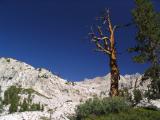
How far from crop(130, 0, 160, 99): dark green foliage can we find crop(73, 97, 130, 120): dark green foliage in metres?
22.1

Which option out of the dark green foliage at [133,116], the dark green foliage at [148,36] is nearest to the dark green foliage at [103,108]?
the dark green foliage at [133,116]

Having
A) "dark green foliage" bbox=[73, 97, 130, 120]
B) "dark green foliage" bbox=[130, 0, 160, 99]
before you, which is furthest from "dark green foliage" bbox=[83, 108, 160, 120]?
"dark green foliage" bbox=[130, 0, 160, 99]

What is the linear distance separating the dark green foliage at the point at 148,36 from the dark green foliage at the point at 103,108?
22.1 meters

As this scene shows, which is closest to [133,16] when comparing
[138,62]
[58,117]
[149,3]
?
[149,3]

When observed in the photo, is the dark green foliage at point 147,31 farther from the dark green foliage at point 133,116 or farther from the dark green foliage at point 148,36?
the dark green foliage at point 133,116

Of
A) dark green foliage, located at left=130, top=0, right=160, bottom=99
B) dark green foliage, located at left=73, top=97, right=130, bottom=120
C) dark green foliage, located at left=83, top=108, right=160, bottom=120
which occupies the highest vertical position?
dark green foliage, located at left=130, top=0, right=160, bottom=99

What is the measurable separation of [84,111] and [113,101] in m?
2.16

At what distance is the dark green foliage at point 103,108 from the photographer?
2388 cm

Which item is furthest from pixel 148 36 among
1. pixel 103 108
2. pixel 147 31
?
pixel 103 108

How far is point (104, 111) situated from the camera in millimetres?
23703

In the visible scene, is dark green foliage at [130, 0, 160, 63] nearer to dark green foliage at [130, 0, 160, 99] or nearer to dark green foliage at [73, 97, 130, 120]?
dark green foliage at [130, 0, 160, 99]

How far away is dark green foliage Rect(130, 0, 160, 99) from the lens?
46594mm

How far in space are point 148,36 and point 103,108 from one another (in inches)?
1047

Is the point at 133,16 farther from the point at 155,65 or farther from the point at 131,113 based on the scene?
the point at 131,113
